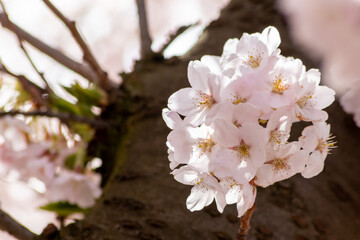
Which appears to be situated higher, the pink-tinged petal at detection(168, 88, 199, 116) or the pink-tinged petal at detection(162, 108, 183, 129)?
the pink-tinged petal at detection(168, 88, 199, 116)

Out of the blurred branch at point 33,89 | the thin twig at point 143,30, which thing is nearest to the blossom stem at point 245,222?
the blurred branch at point 33,89

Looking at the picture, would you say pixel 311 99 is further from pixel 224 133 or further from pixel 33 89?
pixel 33 89

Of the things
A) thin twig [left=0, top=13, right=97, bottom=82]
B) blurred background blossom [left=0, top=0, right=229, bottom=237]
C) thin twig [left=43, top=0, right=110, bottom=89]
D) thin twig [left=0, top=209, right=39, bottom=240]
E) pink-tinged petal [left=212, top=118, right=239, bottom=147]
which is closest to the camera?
pink-tinged petal [left=212, top=118, right=239, bottom=147]

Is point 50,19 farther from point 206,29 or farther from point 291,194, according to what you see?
point 291,194

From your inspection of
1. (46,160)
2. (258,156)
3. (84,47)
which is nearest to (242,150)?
(258,156)

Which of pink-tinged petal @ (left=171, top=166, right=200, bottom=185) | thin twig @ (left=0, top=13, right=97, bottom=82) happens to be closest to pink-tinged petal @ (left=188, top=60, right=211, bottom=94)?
pink-tinged petal @ (left=171, top=166, right=200, bottom=185)

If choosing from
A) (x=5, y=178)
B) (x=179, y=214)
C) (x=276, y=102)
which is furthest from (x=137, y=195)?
(x=5, y=178)

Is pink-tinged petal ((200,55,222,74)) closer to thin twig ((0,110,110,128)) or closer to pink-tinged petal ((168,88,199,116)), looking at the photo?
pink-tinged petal ((168,88,199,116))
